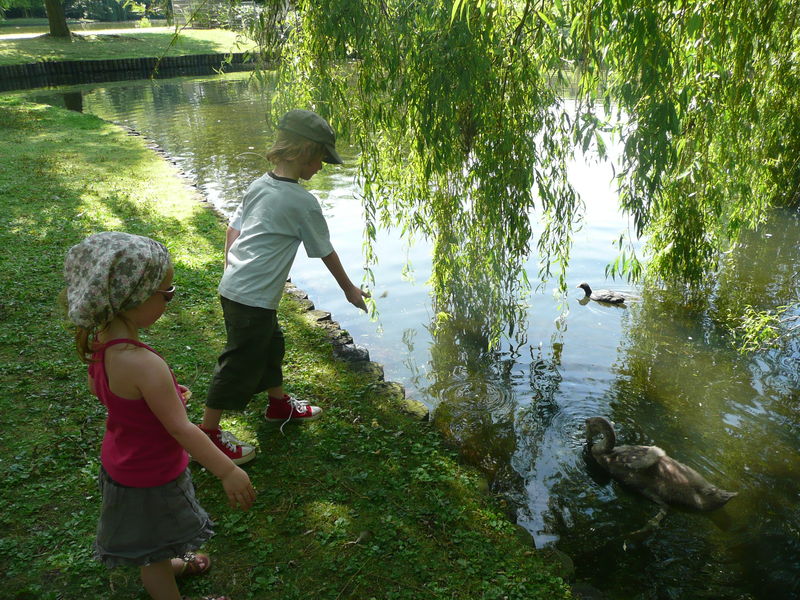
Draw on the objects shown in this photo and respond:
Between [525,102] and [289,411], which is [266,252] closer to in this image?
[289,411]

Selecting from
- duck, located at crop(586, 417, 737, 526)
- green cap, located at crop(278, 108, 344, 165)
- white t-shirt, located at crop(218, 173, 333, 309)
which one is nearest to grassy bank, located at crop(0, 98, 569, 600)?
white t-shirt, located at crop(218, 173, 333, 309)

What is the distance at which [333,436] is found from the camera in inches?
165

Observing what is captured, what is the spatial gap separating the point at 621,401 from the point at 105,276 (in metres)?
4.72

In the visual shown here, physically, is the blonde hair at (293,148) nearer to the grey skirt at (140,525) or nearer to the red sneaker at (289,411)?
the red sneaker at (289,411)

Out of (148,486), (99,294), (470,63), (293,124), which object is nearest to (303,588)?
(148,486)

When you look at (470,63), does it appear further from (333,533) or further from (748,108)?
(333,533)

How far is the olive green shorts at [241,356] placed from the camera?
3.62 meters

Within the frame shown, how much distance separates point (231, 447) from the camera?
12.4 ft

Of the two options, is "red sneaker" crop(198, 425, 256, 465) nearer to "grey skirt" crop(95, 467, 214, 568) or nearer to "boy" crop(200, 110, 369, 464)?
"boy" crop(200, 110, 369, 464)

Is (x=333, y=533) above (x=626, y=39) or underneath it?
underneath

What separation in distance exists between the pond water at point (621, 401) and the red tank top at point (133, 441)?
95.4 inches

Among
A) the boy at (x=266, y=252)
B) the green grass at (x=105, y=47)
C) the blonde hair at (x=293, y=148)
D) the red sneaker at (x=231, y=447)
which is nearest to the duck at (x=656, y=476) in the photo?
the boy at (x=266, y=252)

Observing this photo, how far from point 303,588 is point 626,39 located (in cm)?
405

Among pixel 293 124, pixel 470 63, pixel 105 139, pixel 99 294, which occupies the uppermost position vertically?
pixel 470 63
